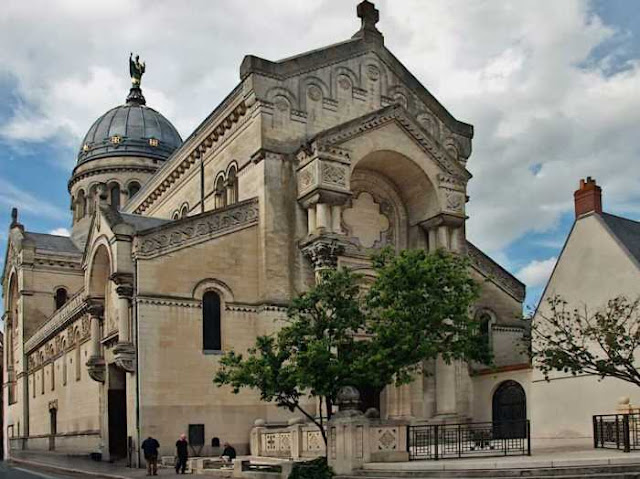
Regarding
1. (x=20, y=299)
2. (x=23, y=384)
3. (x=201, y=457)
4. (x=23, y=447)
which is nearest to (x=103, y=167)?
(x=20, y=299)

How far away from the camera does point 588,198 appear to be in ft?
95.1

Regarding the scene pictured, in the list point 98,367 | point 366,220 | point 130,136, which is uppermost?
point 130,136

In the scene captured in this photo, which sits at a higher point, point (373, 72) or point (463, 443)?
point (373, 72)

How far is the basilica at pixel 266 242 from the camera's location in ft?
101

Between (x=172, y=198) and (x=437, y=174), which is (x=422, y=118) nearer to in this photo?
(x=437, y=174)

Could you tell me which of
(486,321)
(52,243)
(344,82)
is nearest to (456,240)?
(486,321)

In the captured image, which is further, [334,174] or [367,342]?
[334,174]

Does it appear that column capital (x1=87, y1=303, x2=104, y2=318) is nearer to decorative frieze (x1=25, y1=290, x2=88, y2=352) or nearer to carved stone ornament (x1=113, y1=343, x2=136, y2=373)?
decorative frieze (x1=25, y1=290, x2=88, y2=352)

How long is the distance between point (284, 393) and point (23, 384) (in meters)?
41.4

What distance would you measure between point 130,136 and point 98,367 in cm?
3697

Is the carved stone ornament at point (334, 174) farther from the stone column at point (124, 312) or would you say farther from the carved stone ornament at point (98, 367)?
the carved stone ornament at point (98, 367)

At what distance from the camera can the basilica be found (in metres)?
30.8

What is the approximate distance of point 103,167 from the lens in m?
67.7

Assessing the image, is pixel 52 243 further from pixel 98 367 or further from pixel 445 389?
pixel 445 389
